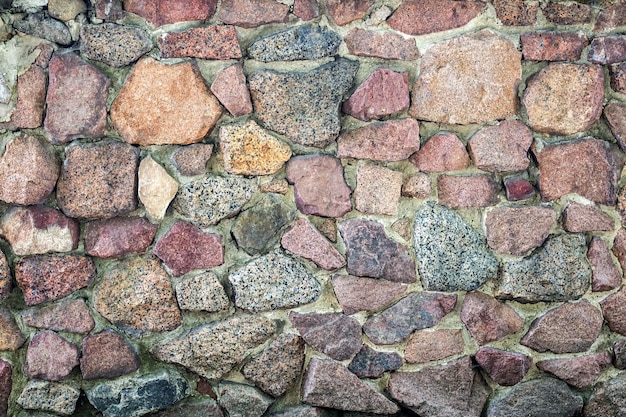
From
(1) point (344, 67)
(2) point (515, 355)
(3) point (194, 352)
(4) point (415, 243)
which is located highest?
(1) point (344, 67)

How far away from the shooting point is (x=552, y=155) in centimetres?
227

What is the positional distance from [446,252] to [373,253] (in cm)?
22

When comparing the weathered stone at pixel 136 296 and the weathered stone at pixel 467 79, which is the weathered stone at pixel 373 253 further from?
the weathered stone at pixel 136 296

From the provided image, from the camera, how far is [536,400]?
234 cm

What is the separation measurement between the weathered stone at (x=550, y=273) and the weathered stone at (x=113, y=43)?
1.27 meters

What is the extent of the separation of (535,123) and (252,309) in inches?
40.4

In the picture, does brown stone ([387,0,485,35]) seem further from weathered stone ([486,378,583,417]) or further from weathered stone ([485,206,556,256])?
weathered stone ([486,378,583,417])

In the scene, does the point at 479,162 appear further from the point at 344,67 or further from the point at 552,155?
the point at 344,67

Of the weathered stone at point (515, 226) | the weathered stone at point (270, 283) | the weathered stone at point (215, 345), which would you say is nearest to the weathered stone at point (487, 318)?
the weathered stone at point (515, 226)

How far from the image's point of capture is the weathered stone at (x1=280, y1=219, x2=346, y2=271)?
2.19 m

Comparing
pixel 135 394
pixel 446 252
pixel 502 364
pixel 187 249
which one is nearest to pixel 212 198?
pixel 187 249

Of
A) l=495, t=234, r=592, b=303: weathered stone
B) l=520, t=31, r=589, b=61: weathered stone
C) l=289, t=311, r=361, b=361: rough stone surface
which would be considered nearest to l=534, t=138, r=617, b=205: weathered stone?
l=495, t=234, r=592, b=303: weathered stone

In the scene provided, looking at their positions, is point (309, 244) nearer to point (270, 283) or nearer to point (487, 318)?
point (270, 283)

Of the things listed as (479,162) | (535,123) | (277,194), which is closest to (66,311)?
(277,194)
